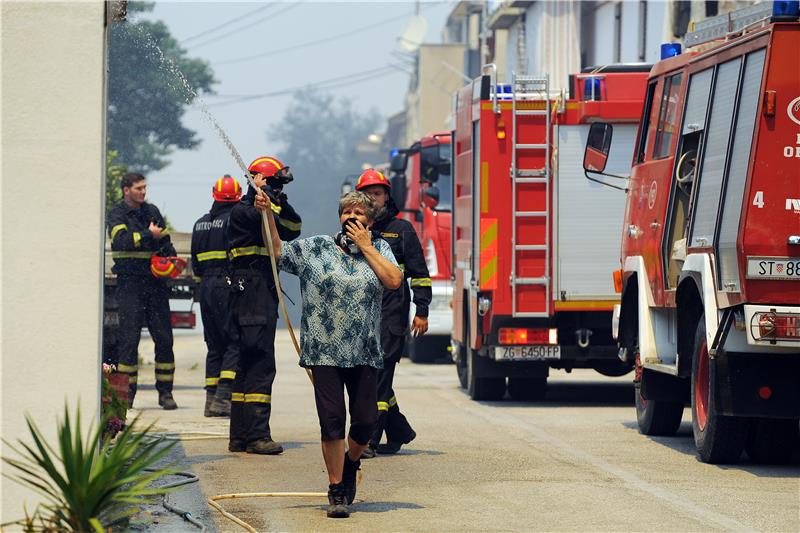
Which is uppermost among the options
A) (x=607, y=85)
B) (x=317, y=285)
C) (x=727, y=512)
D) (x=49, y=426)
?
(x=607, y=85)

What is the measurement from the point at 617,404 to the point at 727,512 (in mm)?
7474

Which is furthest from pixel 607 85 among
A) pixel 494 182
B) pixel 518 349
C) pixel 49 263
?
pixel 49 263

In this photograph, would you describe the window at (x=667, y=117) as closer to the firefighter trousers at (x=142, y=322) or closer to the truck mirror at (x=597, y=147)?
the truck mirror at (x=597, y=147)

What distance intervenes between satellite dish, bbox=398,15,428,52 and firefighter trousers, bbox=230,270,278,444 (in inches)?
2640

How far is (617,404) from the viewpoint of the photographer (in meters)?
16.0

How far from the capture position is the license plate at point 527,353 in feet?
50.3

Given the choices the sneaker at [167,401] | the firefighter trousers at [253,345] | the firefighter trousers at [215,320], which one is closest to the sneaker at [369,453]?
the firefighter trousers at [253,345]

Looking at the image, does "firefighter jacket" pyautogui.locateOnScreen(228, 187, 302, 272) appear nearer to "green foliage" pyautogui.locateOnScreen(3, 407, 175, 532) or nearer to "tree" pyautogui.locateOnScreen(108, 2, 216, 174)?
"tree" pyautogui.locateOnScreen(108, 2, 216, 174)

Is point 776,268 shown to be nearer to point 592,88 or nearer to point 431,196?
point 592,88

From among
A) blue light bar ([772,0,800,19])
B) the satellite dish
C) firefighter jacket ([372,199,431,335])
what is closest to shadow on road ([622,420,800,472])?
firefighter jacket ([372,199,431,335])

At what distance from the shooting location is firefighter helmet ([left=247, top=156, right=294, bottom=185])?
10273 millimetres

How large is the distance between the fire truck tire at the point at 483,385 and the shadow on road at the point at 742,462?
2810 millimetres

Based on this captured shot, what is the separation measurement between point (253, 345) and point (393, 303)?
3.36 feet

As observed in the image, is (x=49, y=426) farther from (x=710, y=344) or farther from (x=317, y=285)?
(x=710, y=344)
